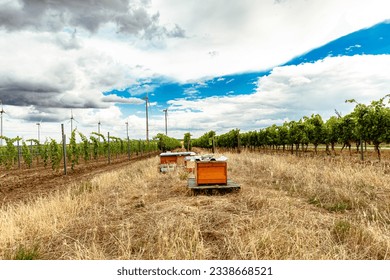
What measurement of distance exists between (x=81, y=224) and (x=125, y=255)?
2366 millimetres

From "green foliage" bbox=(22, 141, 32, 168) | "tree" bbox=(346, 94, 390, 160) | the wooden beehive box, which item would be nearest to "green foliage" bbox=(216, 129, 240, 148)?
"tree" bbox=(346, 94, 390, 160)

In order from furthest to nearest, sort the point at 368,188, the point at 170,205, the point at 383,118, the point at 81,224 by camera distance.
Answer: the point at 383,118 < the point at 368,188 < the point at 170,205 < the point at 81,224

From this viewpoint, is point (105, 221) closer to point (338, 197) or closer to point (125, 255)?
point (125, 255)

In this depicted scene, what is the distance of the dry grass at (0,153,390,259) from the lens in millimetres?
4250

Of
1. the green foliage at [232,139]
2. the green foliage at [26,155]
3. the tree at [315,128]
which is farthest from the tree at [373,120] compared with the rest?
the green foliage at [232,139]

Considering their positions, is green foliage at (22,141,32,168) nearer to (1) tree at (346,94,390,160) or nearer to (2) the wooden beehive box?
(2) the wooden beehive box

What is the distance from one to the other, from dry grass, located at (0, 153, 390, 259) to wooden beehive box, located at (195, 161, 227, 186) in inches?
24.2

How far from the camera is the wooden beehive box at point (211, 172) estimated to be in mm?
8672

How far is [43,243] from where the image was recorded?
5.08m

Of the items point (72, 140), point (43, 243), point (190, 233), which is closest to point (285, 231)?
point (190, 233)

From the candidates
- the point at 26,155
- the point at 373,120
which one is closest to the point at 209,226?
the point at 373,120

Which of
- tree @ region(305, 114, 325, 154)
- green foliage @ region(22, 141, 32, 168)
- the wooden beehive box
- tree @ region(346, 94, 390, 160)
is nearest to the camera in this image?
the wooden beehive box

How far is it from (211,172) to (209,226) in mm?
3451

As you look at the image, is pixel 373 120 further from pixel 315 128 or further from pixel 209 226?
pixel 209 226
